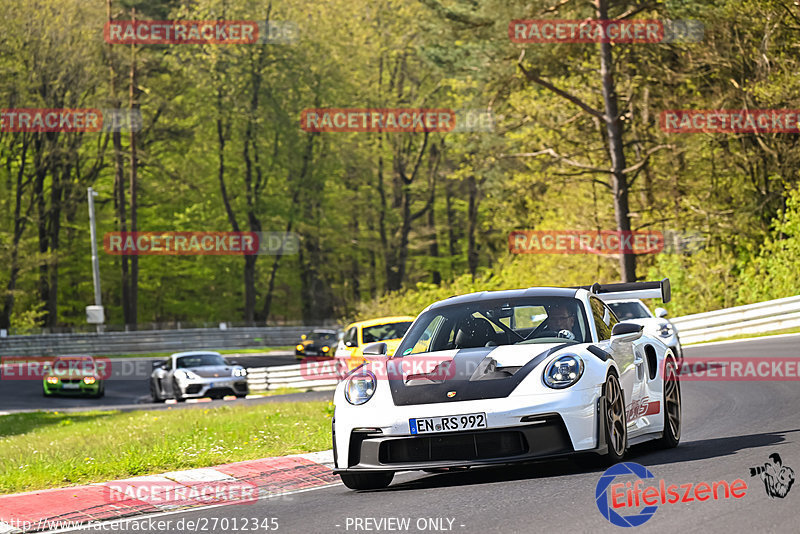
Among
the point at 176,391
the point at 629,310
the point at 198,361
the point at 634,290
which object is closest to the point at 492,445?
the point at 634,290

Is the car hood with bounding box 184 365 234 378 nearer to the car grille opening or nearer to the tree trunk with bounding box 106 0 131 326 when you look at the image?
the car grille opening

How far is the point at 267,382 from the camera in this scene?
98.9 ft

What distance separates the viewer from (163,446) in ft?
39.0

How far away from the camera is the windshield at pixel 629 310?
19.1 m

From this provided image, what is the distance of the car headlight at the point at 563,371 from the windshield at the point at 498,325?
2.46 feet

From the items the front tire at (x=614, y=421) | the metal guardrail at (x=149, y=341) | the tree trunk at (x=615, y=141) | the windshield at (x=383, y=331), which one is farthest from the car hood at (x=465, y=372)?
the metal guardrail at (x=149, y=341)

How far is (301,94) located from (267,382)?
4040 cm

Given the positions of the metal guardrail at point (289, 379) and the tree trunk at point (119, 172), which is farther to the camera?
the tree trunk at point (119, 172)

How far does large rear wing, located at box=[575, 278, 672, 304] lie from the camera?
9.92 m

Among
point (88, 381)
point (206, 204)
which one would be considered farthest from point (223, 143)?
point (88, 381)

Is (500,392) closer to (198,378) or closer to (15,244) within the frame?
(198,378)

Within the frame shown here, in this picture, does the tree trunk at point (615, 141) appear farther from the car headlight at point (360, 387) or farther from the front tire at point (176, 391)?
the car headlight at point (360, 387)

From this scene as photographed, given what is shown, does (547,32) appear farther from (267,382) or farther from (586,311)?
(586,311)

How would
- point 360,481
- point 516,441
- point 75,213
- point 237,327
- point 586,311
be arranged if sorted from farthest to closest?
point 75,213
point 237,327
point 586,311
point 360,481
point 516,441
